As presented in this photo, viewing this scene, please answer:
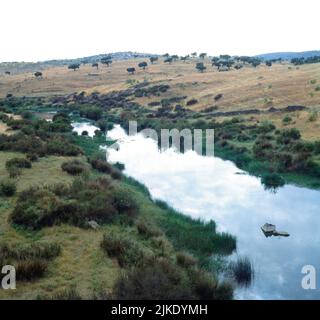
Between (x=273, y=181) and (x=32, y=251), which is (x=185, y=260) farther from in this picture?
(x=273, y=181)

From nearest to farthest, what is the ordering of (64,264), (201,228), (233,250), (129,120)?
(64,264), (233,250), (201,228), (129,120)

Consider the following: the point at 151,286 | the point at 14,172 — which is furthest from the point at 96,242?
the point at 14,172

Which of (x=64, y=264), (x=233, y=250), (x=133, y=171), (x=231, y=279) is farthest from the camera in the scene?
(x=133, y=171)

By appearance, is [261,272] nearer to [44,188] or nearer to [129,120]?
[44,188]

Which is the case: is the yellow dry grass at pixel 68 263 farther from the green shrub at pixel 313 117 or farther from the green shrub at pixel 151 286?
the green shrub at pixel 313 117

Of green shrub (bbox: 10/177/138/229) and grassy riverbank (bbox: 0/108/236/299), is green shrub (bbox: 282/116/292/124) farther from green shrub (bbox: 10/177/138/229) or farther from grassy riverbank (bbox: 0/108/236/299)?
green shrub (bbox: 10/177/138/229)

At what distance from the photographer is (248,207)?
23.2 meters

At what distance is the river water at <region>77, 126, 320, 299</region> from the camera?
15.1 meters

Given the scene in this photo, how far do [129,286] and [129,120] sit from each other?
48.2 meters

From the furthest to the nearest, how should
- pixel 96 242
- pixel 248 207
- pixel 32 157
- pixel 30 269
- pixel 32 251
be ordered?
1. pixel 32 157
2. pixel 248 207
3. pixel 96 242
4. pixel 32 251
5. pixel 30 269

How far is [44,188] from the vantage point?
65.5 ft

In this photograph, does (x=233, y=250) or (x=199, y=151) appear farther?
(x=199, y=151)
